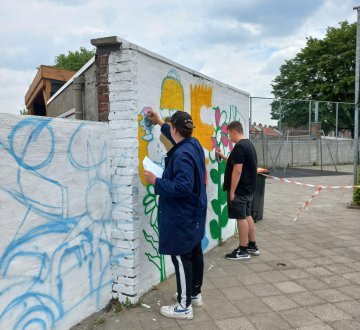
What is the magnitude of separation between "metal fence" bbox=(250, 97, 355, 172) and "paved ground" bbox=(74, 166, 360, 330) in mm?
12938

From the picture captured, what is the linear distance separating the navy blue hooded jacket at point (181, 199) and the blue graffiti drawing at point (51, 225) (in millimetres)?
612

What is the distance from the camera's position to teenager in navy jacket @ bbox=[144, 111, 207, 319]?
2914mm

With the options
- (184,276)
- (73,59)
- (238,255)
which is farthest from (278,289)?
(73,59)

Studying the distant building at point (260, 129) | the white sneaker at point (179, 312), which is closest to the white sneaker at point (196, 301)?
the white sneaker at point (179, 312)

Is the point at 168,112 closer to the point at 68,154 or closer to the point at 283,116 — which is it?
the point at 68,154

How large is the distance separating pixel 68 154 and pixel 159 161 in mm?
1224

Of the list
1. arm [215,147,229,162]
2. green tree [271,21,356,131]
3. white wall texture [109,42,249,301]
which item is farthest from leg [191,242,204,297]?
green tree [271,21,356,131]

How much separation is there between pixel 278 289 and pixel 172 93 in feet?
8.12

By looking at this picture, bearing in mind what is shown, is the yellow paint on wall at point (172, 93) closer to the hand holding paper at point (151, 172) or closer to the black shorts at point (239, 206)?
the hand holding paper at point (151, 172)

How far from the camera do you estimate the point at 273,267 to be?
15.0 feet

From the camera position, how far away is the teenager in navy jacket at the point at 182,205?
2914 millimetres

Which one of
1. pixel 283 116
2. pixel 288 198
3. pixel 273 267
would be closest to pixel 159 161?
pixel 273 267

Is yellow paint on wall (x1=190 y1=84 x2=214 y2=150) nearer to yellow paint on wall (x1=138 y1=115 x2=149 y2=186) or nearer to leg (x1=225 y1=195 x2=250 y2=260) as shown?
leg (x1=225 y1=195 x2=250 y2=260)

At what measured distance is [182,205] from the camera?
301 cm
